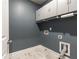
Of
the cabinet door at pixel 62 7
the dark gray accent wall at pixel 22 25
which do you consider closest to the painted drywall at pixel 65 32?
the cabinet door at pixel 62 7

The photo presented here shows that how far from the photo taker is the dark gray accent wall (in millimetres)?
2545

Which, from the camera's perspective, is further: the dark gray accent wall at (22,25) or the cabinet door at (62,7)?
the dark gray accent wall at (22,25)

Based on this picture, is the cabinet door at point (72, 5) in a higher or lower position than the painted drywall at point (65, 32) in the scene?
higher

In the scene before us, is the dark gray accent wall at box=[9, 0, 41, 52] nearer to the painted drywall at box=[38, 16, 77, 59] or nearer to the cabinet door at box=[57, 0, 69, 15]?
the painted drywall at box=[38, 16, 77, 59]

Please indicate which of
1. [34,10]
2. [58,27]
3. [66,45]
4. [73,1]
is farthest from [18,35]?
[73,1]

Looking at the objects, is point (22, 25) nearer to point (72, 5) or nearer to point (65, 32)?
point (65, 32)

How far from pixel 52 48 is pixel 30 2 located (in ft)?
6.55

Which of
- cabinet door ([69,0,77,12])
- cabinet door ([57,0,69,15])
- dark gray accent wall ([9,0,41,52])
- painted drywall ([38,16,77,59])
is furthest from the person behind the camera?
dark gray accent wall ([9,0,41,52])

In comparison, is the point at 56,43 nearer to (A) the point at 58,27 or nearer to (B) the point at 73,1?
(A) the point at 58,27

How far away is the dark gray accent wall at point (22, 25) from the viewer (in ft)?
8.35

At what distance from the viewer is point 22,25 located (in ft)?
9.15

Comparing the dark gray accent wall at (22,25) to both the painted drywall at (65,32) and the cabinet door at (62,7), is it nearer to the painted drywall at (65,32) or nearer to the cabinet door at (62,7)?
the painted drywall at (65,32)

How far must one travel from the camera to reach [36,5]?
3137 millimetres

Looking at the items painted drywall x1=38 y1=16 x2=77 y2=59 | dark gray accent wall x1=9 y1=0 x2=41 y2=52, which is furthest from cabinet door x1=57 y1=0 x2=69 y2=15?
dark gray accent wall x1=9 y1=0 x2=41 y2=52
